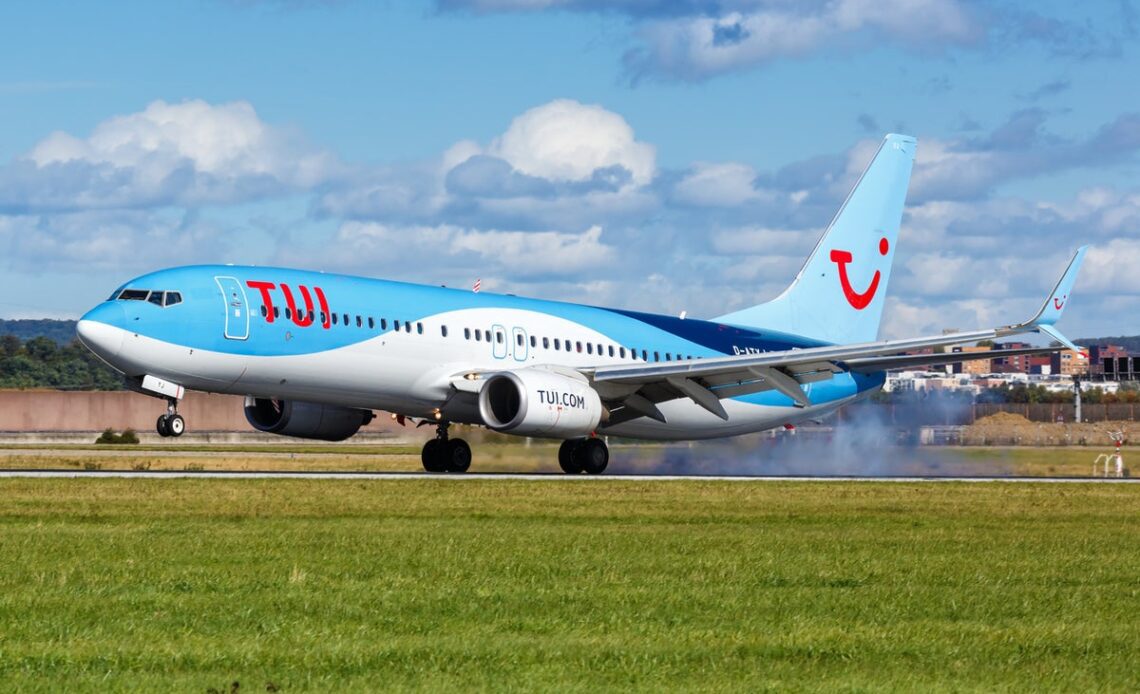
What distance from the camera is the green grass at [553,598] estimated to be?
10617mm

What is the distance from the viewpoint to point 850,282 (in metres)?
47.8

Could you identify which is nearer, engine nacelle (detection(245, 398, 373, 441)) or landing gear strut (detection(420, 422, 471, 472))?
engine nacelle (detection(245, 398, 373, 441))

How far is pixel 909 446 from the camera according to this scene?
46.3 m

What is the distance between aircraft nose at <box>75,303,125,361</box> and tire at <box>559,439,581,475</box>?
35.5 ft

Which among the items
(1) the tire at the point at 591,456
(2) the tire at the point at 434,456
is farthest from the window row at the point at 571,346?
(2) the tire at the point at 434,456

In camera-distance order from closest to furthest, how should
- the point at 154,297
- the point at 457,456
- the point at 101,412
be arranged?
the point at 154,297, the point at 457,456, the point at 101,412

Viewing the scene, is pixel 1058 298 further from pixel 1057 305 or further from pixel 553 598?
pixel 553 598

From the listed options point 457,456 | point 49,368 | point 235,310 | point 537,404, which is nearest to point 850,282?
point 457,456

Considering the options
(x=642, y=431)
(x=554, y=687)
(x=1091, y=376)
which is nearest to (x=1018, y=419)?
(x=1091, y=376)

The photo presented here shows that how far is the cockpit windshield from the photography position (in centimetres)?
3294

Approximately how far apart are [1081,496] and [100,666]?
77.4 ft

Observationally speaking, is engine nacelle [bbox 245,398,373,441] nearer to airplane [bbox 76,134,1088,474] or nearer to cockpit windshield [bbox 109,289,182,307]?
airplane [bbox 76,134,1088,474]

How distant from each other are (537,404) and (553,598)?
70.3ft

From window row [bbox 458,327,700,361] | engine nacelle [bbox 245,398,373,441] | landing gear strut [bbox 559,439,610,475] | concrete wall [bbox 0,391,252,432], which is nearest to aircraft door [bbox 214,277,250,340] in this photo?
engine nacelle [bbox 245,398,373,441]
